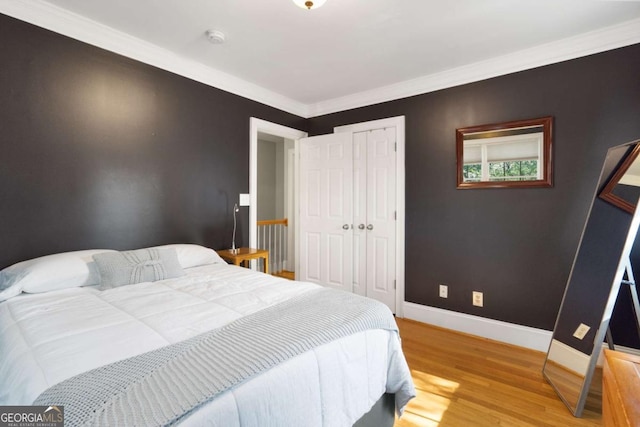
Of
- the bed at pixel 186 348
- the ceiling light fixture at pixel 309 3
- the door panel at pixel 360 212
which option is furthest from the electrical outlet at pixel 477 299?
the ceiling light fixture at pixel 309 3

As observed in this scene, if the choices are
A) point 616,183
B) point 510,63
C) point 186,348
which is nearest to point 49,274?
point 186,348

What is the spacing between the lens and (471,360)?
2.46m

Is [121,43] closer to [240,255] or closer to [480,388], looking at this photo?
[240,255]

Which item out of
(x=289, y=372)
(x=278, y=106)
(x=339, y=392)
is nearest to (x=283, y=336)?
(x=289, y=372)

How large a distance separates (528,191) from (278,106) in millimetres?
2825

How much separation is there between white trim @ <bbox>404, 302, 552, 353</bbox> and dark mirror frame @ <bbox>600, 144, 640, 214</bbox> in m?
1.21

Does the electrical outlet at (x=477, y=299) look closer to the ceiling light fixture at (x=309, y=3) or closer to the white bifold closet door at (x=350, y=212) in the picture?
the white bifold closet door at (x=350, y=212)

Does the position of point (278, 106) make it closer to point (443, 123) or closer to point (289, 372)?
point (443, 123)

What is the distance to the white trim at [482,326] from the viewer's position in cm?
262

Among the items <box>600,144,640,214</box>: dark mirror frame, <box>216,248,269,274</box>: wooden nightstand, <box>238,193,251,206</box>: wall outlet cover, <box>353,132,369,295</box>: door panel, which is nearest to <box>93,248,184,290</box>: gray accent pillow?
<box>216,248,269,274</box>: wooden nightstand

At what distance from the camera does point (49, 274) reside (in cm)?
179

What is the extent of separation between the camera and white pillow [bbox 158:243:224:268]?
2.44 m

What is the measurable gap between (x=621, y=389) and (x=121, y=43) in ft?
11.3

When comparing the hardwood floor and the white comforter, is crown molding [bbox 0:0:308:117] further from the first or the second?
the hardwood floor
